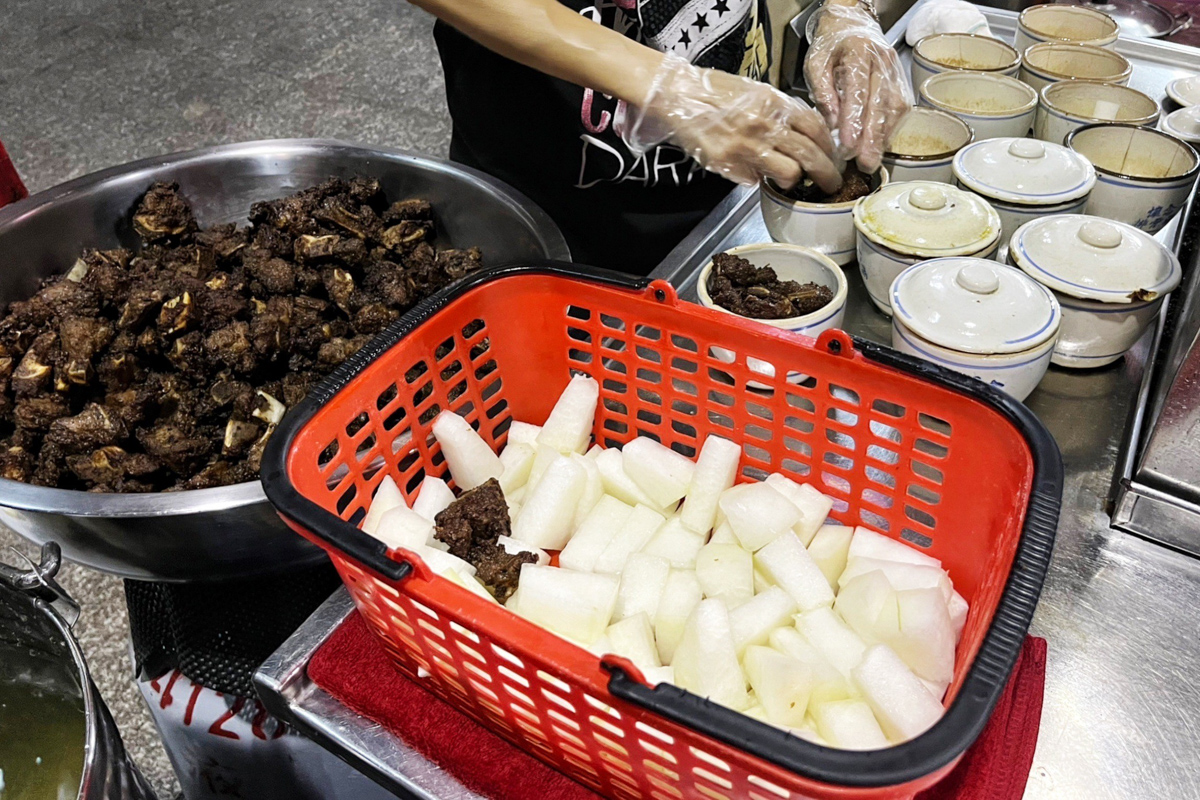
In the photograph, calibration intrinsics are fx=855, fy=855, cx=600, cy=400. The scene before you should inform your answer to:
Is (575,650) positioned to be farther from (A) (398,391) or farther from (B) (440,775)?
(A) (398,391)

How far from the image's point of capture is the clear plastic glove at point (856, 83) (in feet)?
5.39

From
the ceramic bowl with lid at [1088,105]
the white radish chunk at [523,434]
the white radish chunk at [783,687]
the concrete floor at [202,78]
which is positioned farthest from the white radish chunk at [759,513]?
the concrete floor at [202,78]

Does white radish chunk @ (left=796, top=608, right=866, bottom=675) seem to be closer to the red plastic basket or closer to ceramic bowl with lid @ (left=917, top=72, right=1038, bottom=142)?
the red plastic basket

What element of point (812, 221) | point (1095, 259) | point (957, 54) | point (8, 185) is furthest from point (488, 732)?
point (8, 185)

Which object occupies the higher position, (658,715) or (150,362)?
(658,715)

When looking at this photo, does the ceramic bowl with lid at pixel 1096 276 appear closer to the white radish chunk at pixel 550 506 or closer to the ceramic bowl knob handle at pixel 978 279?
the ceramic bowl knob handle at pixel 978 279

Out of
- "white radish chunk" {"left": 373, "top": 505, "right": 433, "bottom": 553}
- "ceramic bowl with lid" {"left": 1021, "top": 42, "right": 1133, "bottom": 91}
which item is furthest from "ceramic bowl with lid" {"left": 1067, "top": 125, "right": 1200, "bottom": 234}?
"white radish chunk" {"left": 373, "top": 505, "right": 433, "bottom": 553}

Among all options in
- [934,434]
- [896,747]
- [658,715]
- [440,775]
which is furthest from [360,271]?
[896,747]

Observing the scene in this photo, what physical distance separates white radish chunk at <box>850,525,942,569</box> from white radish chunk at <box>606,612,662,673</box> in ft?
1.04

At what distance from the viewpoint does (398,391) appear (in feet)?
3.78

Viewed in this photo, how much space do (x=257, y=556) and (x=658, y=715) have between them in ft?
2.55

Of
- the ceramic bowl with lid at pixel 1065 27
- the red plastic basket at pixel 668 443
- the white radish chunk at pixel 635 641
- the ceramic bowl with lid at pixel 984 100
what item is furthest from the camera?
the ceramic bowl with lid at pixel 1065 27

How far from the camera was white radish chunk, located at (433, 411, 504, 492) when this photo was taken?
1215 millimetres

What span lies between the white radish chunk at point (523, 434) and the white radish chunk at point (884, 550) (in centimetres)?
49
